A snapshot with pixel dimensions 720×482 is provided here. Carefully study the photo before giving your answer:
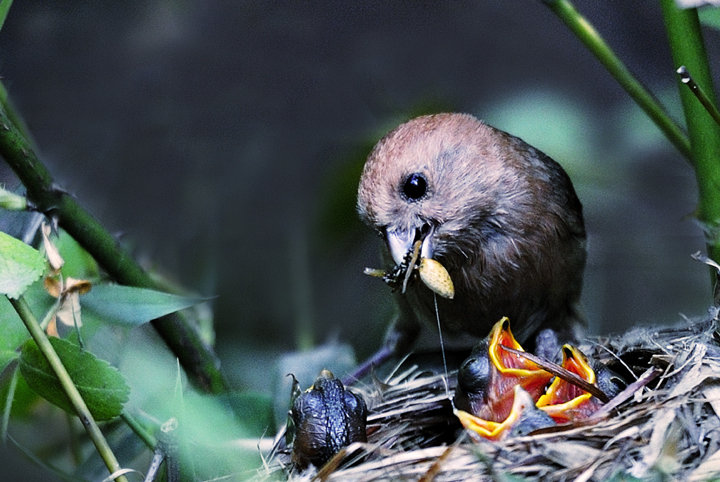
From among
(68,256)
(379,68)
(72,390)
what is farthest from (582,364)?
(379,68)

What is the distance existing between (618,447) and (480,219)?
88 cm

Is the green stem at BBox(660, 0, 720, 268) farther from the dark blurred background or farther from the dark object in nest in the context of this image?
the dark blurred background

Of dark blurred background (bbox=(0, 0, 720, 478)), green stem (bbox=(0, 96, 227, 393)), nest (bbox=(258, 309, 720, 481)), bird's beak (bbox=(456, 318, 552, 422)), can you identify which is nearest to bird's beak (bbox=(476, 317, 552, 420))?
bird's beak (bbox=(456, 318, 552, 422))

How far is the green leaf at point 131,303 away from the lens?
69.6 inches

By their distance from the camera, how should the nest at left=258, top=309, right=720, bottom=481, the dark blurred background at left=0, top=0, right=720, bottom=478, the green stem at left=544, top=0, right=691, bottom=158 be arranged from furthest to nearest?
1. the dark blurred background at left=0, top=0, right=720, bottom=478
2. the green stem at left=544, top=0, right=691, bottom=158
3. the nest at left=258, top=309, right=720, bottom=481

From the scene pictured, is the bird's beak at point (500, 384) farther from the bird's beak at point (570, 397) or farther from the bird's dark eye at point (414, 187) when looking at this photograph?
the bird's dark eye at point (414, 187)

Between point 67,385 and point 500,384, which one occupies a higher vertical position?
point 67,385

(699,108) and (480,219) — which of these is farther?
(480,219)

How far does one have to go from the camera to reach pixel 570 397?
196 cm

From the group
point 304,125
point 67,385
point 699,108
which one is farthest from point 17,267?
point 304,125

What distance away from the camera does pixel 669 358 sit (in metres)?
1.94

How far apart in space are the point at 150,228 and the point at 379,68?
40.3 inches

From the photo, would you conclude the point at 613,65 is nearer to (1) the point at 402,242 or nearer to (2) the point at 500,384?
(1) the point at 402,242

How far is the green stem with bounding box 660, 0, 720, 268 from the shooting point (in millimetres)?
1922
